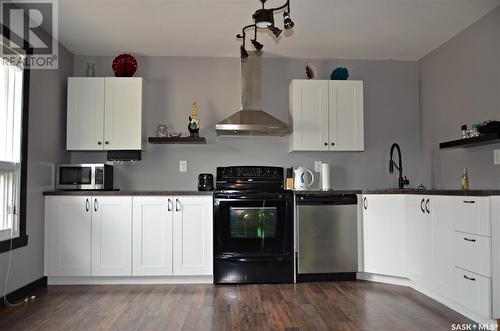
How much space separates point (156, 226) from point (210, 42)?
1869 millimetres

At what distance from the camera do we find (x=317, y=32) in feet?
12.0

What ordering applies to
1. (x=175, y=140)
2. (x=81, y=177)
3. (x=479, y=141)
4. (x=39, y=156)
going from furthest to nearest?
(x=175, y=140)
(x=81, y=177)
(x=39, y=156)
(x=479, y=141)

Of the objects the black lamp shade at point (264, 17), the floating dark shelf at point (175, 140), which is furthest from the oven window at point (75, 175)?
the black lamp shade at point (264, 17)

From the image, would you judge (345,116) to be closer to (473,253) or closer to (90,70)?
(473,253)

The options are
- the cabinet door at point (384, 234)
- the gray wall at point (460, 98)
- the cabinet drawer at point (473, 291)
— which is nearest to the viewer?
the cabinet drawer at point (473, 291)

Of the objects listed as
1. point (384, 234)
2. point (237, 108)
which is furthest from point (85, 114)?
point (384, 234)

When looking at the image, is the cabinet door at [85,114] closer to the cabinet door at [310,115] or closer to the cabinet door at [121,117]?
the cabinet door at [121,117]

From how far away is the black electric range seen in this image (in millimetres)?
3621

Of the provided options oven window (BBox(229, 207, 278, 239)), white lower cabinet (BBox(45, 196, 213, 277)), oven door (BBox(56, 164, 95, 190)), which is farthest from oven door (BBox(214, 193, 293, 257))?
oven door (BBox(56, 164, 95, 190))

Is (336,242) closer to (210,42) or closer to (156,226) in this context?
(156,226)

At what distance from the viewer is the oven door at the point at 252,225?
363cm

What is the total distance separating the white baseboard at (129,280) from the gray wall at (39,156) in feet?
0.65

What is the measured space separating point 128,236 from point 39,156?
41.9 inches

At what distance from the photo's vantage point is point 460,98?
3650 millimetres
